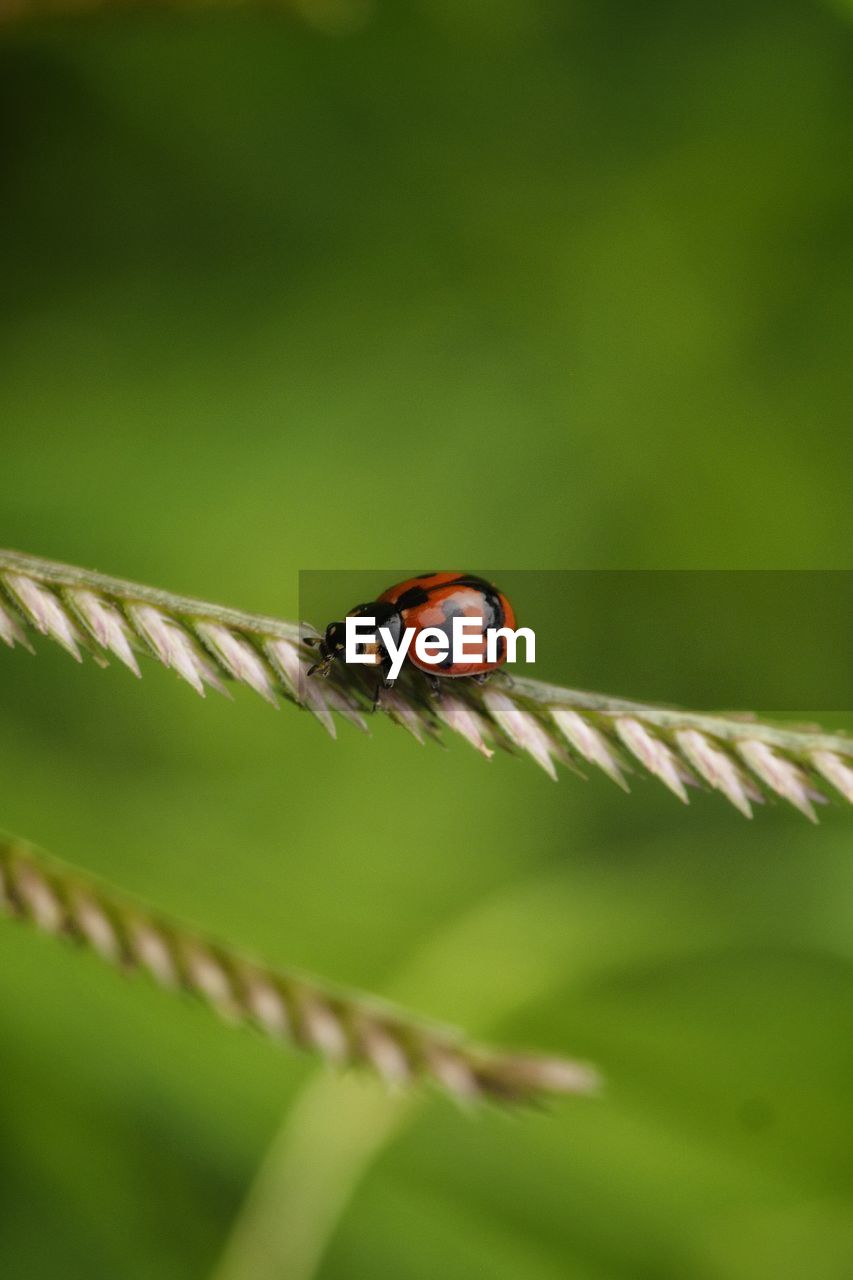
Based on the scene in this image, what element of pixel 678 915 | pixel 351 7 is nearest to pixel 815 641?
pixel 678 915

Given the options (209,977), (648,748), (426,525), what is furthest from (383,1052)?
(426,525)

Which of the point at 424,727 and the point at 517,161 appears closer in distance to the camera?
the point at 424,727

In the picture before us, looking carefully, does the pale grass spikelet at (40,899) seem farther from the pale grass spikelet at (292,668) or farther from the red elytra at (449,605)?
the red elytra at (449,605)

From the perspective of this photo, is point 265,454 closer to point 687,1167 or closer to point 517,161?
point 517,161

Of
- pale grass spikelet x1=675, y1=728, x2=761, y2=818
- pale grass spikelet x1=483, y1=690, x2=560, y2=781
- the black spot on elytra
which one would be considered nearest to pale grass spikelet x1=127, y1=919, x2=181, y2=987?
pale grass spikelet x1=483, y1=690, x2=560, y2=781

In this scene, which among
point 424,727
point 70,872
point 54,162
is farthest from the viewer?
point 54,162

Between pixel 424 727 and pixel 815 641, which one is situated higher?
pixel 815 641

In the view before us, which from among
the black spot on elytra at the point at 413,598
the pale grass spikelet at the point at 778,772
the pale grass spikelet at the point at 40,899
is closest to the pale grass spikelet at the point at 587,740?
the pale grass spikelet at the point at 778,772

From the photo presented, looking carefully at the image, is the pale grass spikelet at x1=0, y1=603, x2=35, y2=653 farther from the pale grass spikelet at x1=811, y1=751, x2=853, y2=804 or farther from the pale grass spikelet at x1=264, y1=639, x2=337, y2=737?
the pale grass spikelet at x1=811, y1=751, x2=853, y2=804
